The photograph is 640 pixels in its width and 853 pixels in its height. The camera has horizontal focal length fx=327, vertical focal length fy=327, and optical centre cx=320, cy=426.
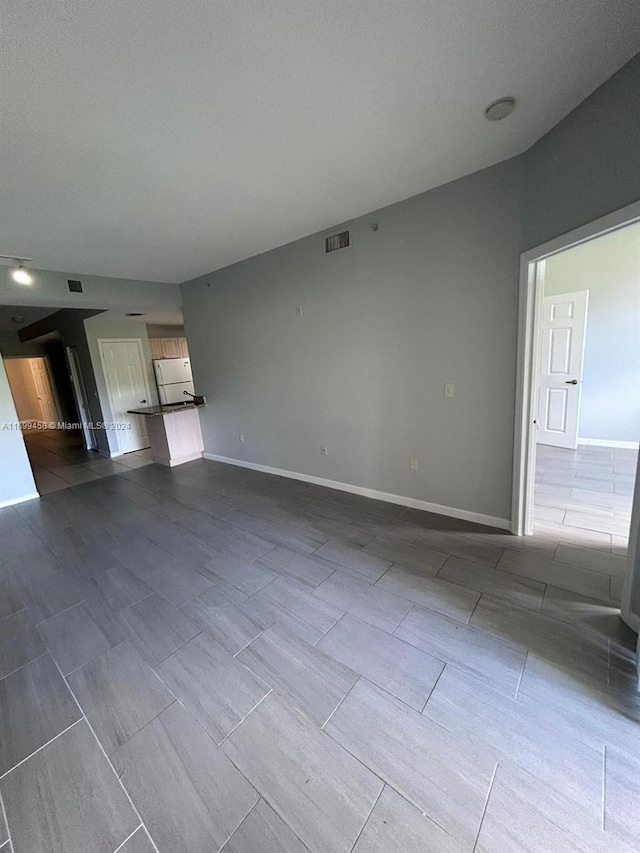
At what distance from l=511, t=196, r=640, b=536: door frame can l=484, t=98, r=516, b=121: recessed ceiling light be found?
2.45 ft

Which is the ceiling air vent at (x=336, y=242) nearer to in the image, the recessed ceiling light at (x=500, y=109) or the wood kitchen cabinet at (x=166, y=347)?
the recessed ceiling light at (x=500, y=109)

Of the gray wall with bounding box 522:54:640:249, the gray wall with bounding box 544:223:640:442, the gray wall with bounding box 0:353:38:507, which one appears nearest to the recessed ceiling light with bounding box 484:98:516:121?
the gray wall with bounding box 522:54:640:249

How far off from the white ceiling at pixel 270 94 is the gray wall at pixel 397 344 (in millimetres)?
411

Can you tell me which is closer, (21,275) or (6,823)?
(6,823)

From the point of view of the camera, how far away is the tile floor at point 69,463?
4965mm

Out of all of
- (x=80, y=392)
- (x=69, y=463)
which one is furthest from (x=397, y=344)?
(x=80, y=392)

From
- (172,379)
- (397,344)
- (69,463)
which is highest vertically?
(397,344)

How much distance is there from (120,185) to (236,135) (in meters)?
0.98

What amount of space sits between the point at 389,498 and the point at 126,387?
556 cm

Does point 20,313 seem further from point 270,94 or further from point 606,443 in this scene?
point 606,443

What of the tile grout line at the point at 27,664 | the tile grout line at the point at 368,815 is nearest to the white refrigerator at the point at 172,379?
the tile grout line at the point at 27,664

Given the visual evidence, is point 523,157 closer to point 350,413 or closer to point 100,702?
point 350,413

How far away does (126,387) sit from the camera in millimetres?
6344

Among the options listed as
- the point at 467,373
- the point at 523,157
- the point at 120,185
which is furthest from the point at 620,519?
the point at 120,185
